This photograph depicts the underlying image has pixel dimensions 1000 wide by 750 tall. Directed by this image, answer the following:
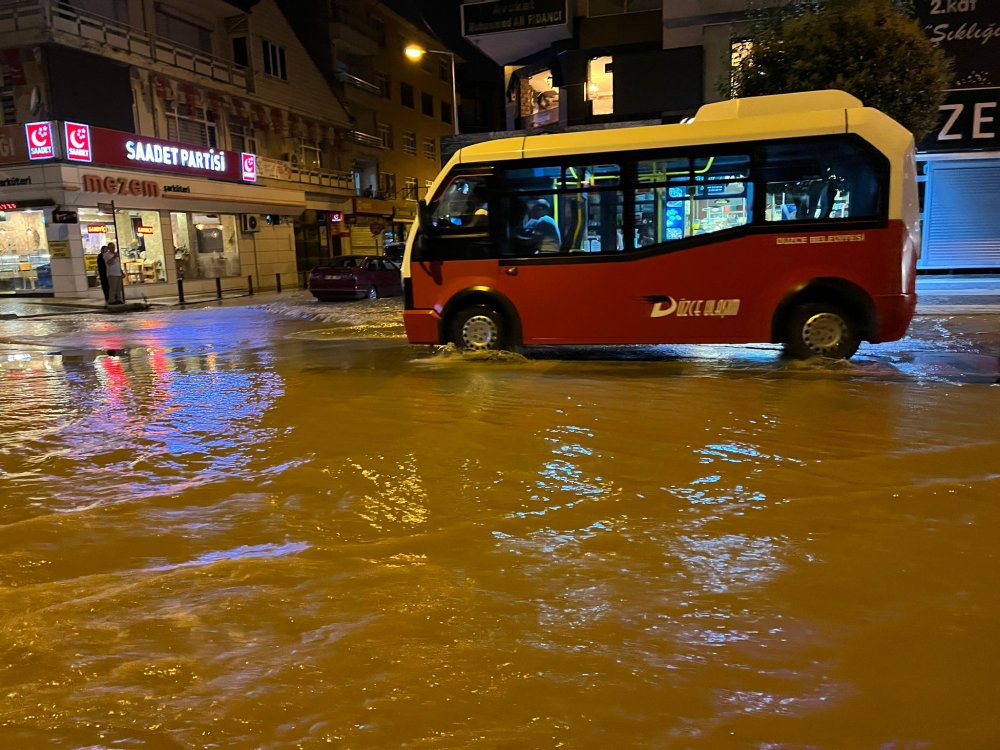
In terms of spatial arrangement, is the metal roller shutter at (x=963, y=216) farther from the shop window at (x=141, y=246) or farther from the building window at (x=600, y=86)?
the shop window at (x=141, y=246)

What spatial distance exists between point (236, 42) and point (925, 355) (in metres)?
31.4

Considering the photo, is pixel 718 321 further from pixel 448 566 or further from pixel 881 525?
pixel 448 566

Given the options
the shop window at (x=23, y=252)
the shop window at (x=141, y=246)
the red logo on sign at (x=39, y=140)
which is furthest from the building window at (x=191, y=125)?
the shop window at (x=23, y=252)

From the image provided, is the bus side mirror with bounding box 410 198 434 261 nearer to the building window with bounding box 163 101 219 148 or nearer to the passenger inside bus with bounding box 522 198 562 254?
the passenger inside bus with bounding box 522 198 562 254

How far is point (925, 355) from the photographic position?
9859 mm

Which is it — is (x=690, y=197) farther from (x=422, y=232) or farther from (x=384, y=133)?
(x=384, y=133)

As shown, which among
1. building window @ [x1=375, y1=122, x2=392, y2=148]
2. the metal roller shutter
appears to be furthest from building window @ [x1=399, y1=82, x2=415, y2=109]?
the metal roller shutter

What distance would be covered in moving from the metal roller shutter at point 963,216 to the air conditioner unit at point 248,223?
25.9 meters

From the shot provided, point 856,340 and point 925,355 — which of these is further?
point 925,355

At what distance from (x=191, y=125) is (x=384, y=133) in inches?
695

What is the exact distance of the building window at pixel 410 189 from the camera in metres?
47.5

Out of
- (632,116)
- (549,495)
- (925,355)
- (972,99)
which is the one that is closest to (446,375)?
(549,495)

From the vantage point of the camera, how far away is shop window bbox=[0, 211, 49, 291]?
23.9 meters

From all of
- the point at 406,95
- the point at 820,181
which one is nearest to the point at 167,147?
the point at 820,181
